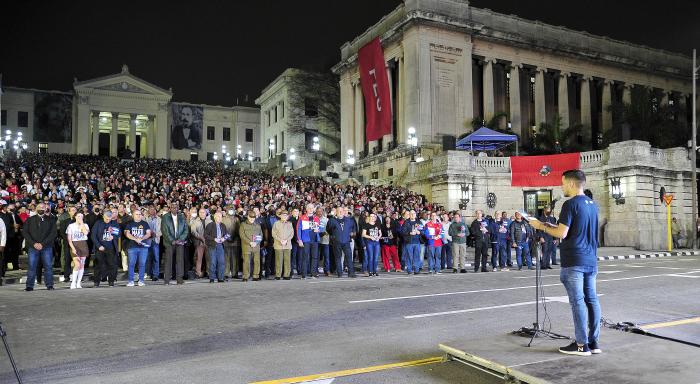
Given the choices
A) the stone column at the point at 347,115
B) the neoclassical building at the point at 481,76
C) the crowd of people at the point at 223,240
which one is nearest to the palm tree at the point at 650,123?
the neoclassical building at the point at 481,76

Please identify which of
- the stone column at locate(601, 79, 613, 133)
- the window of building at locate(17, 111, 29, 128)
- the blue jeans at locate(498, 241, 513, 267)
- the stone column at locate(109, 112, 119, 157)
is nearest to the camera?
the blue jeans at locate(498, 241, 513, 267)

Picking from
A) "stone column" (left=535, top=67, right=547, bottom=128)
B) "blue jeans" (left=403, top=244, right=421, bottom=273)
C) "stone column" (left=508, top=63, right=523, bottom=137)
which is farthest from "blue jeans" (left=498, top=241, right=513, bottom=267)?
"stone column" (left=535, top=67, right=547, bottom=128)

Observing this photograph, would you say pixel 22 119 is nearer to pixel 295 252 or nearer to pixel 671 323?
pixel 295 252

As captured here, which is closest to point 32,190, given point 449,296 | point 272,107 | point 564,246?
point 449,296

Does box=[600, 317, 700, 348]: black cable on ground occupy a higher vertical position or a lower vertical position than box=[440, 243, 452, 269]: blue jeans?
lower

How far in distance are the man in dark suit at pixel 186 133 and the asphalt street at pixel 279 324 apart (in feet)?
270

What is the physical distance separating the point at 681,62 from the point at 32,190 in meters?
69.3

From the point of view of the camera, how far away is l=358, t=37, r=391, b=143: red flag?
4544 cm

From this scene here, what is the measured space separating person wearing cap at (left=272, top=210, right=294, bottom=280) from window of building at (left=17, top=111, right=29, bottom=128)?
84773 mm

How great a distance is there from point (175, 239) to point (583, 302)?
11.5 m

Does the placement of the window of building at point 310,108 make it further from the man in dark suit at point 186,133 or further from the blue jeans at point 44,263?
the blue jeans at point 44,263

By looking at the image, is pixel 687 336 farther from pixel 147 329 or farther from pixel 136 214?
pixel 136 214

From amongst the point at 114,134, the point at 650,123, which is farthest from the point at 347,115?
the point at 114,134

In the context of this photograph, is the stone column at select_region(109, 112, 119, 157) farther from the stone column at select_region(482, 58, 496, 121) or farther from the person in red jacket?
the person in red jacket
